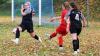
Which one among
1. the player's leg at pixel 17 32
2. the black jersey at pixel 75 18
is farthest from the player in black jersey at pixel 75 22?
the player's leg at pixel 17 32

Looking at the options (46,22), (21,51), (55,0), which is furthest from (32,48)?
(55,0)

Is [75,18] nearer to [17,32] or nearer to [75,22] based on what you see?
[75,22]

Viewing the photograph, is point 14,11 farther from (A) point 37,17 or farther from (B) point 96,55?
(B) point 96,55

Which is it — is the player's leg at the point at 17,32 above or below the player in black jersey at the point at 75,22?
below

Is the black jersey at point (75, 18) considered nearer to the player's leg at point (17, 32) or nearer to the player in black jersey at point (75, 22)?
the player in black jersey at point (75, 22)

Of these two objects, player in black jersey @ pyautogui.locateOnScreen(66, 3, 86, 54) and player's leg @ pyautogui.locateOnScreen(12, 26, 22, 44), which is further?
player's leg @ pyautogui.locateOnScreen(12, 26, 22, 44)

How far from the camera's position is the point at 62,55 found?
1230 cm

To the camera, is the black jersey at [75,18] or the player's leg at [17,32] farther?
the player's leg at [17,32]

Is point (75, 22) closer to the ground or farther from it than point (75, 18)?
closer to the ground

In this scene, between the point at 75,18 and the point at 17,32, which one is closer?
the point at 75,18

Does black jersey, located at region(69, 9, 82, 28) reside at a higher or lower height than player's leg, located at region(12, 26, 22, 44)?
higher

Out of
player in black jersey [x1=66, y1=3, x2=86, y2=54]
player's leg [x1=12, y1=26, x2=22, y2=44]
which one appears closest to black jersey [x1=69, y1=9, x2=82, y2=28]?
player in black jersey [x1=66, y1=3, x2=86, y2=54]

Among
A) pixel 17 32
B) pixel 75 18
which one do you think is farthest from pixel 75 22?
pixel 17 32

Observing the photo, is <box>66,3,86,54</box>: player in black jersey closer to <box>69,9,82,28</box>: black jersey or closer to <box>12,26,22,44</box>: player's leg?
<box>69,9,82,28</box>: black jersey
